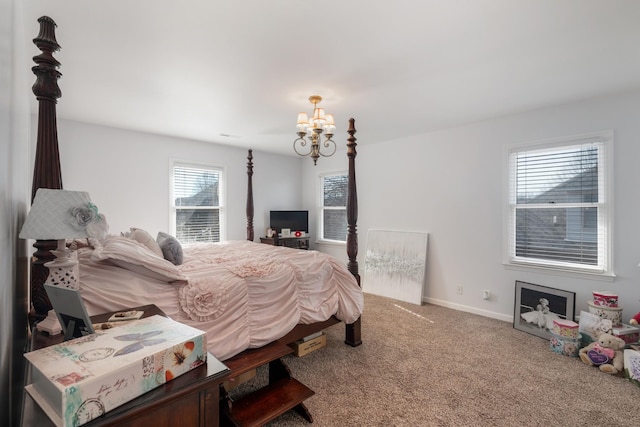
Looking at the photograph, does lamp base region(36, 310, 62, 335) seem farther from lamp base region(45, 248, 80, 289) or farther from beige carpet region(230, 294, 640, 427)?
beige carpet region(230, 294, 640, 427)

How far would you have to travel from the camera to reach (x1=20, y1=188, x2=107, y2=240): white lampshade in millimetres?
998

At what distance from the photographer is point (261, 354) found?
1796mm

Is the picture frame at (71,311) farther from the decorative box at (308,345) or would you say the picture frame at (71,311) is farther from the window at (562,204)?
the window at (562,204)

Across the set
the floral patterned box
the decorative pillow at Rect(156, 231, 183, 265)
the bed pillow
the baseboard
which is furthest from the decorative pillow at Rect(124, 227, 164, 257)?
the baseboard

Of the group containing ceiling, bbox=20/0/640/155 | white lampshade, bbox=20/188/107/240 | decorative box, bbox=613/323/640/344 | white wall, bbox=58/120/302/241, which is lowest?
decorative box, bbox=613/323/640/344

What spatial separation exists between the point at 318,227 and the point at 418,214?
2.20m

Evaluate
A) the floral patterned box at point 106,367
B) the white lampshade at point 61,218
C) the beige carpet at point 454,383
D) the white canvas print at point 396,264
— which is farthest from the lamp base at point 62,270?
the white canvas print at point 396,264

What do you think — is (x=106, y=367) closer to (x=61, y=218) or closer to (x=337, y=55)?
(x=61, y=218)

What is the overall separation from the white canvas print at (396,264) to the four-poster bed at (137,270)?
1.63m

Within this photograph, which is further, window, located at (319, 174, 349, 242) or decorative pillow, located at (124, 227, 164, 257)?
window, located at (319, 174, 349, 242)

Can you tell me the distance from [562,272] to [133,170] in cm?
558

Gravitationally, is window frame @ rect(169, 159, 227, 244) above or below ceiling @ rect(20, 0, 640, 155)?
below

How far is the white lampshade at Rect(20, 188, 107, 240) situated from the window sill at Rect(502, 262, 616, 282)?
13.2ft

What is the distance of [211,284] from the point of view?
6.11 feet
